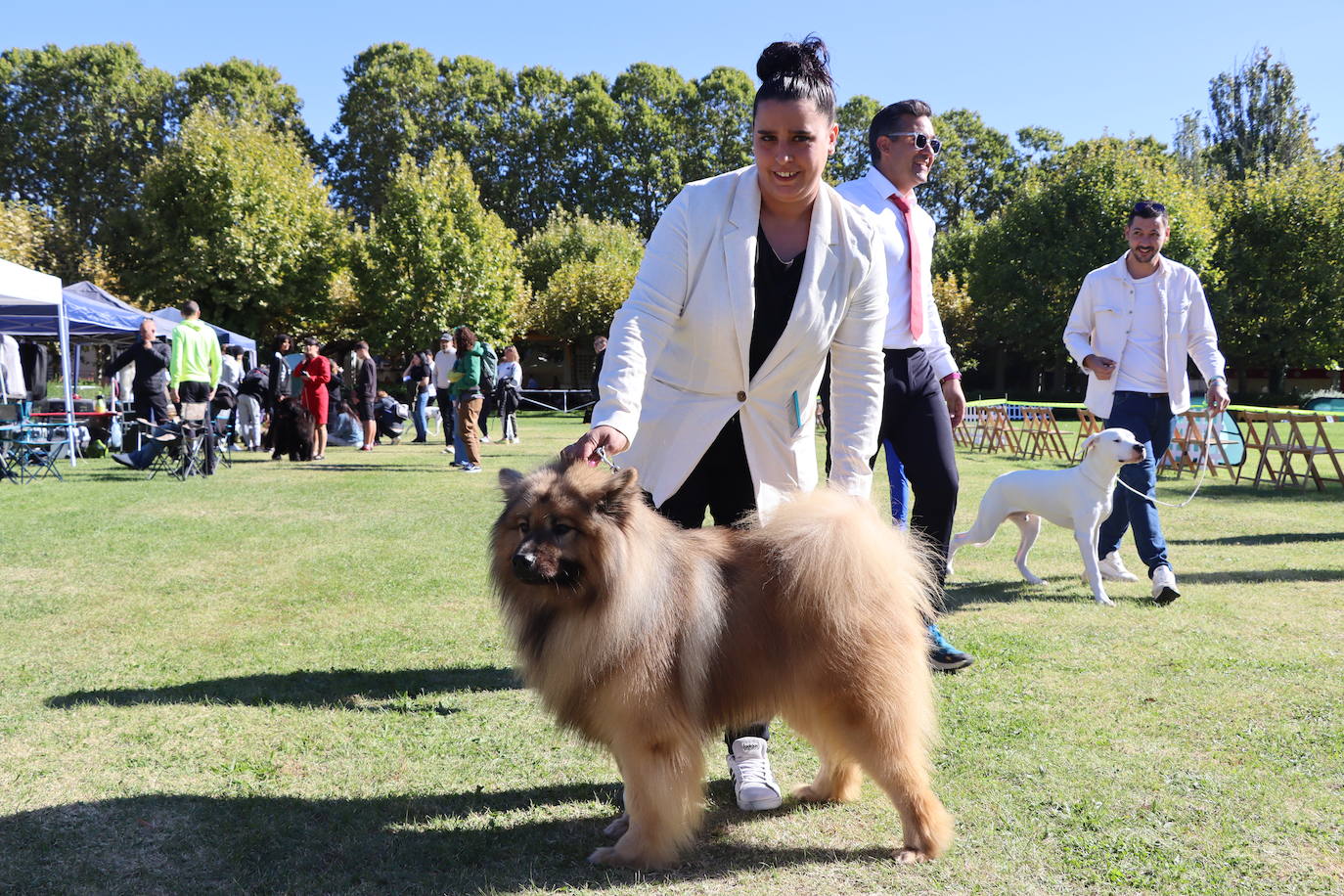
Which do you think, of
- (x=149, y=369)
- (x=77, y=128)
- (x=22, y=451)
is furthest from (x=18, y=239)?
(x=77, y=128)

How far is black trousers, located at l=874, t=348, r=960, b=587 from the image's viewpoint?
15.4 ft

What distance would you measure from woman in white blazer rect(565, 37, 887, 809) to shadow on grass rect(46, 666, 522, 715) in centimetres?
179

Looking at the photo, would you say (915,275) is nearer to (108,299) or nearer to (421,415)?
(421,415)

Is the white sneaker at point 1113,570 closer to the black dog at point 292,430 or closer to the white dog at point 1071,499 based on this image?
the white dog at point 1071,499

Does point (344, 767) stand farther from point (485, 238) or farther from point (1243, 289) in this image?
point (1243, 289)

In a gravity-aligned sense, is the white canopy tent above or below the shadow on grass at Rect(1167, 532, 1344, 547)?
above

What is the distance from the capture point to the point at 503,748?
393 cm

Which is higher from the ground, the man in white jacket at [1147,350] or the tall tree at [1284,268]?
the tall tree at [1284,268]

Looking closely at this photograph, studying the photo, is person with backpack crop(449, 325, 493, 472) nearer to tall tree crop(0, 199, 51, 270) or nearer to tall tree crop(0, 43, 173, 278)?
tall tree crop(0, 199, 51, 270)

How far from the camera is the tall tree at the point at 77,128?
50.8m

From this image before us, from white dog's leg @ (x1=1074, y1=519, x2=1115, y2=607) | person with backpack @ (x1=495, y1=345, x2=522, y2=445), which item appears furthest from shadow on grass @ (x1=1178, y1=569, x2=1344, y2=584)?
person with backpack @ (x1=495, y1=345, x2=522, y2=445)

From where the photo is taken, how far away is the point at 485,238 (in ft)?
125

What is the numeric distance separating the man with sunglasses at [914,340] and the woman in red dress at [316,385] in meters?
13.7

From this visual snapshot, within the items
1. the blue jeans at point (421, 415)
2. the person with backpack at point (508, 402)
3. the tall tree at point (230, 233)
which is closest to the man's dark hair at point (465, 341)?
the person with backpack at point (508, 402)
